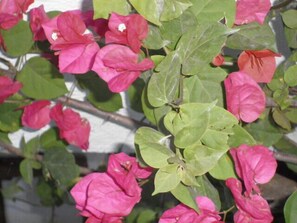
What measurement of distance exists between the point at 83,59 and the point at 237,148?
15 cm

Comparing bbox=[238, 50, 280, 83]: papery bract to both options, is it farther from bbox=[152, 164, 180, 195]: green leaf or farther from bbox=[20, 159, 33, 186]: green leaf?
bbox=[20, 159, 33, 186]: green leaf

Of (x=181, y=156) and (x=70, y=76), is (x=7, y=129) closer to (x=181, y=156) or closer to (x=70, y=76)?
(x=70, y=76)

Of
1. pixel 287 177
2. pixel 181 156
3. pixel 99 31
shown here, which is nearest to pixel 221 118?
pixel 181 156

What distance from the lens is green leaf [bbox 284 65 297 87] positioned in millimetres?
548

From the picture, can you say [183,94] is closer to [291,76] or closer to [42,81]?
[291,76]

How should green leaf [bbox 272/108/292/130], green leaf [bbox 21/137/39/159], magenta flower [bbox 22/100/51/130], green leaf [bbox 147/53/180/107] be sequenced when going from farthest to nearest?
green leaf [bbox 21/137/39/159], magenta flower [bbox 22/100/51/130], green leaf [bbox 272/108/292/130], green leaf [bbox 147/53/180/107]

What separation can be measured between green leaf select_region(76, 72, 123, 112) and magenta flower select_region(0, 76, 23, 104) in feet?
0.33

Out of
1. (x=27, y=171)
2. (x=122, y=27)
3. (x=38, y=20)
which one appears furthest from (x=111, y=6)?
(x=27, y=171)

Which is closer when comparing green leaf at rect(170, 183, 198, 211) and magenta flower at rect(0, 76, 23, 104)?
green leaf at rect(170, 183, 198, 211)

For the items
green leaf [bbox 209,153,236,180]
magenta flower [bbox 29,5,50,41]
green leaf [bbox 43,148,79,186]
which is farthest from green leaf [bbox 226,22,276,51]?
green leaf [bbox 43,148,79,186]

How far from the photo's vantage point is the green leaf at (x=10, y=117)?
0.76m

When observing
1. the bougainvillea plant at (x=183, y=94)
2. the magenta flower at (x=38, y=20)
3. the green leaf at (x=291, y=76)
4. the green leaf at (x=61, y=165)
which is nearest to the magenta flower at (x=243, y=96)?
the bougainvillea plant at (x=183, y=94)

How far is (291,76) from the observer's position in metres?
0.55

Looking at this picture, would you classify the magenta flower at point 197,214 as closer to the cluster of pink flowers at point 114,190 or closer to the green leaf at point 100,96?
the cluster of pink flowers at point 114,190
